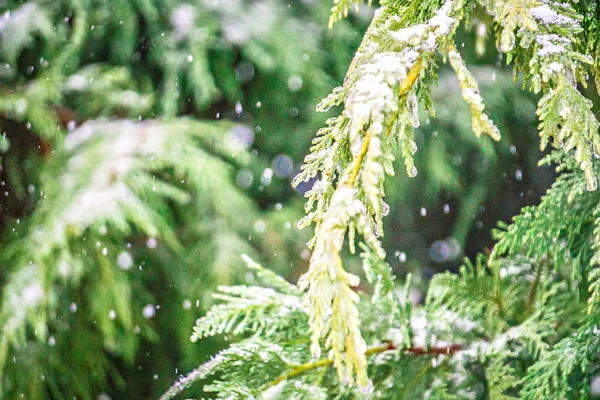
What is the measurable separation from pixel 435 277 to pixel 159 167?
1214 mm

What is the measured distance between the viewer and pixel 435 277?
1.01m

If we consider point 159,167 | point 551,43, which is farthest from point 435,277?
point 159,167

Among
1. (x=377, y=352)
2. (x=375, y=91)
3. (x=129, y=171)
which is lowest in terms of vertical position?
(x=129, y=171)

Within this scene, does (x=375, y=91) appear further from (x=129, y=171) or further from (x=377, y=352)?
(x=129, y=171)

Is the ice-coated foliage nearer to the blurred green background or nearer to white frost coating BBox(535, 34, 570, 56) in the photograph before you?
the blurred green background

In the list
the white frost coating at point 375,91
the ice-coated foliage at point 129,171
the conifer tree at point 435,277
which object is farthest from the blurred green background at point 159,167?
the white frost coating at point 375,91

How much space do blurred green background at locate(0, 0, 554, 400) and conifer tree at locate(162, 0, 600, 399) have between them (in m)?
0.97

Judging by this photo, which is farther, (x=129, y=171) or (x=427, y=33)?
(x=129, y=171)

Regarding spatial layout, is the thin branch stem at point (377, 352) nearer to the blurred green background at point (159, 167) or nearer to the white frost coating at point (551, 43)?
the white frost coating at point (551, 43)

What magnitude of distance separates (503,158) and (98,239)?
202 centimetres

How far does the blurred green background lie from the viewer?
184 centimetres

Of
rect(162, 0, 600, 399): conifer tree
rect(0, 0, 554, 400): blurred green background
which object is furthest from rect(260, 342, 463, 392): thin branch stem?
rect(0, 0, 554, 400): blurred green background

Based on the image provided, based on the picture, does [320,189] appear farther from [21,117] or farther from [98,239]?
[21,117]

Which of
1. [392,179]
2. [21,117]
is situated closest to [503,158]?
[392,179]
